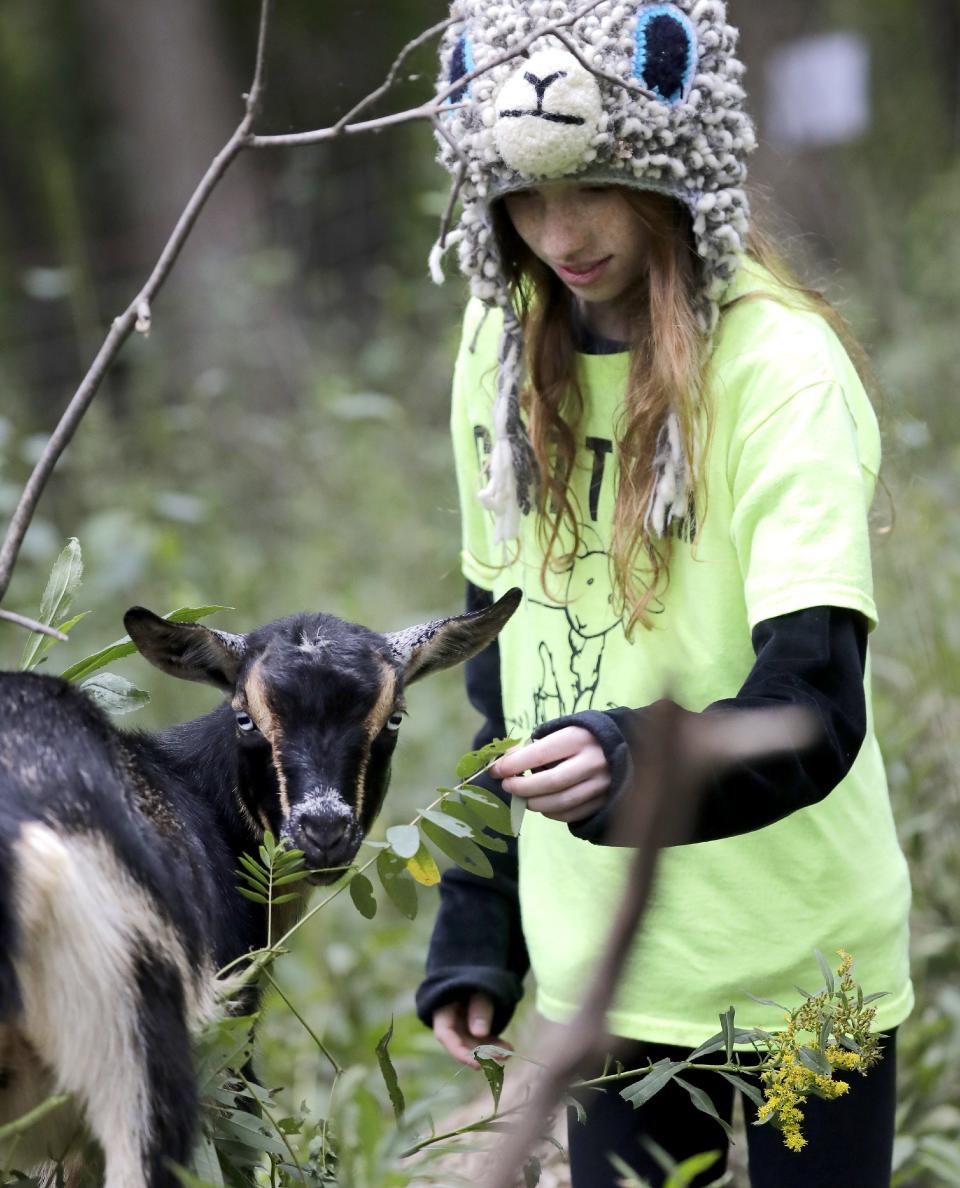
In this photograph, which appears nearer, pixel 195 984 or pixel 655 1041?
pixel 195 984

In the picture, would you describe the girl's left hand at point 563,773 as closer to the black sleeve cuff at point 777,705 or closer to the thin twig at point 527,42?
the black sleeve cuff at point 777,705

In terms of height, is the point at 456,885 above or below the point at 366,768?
below

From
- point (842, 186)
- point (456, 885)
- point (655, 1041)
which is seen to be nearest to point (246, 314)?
point (842, 186)

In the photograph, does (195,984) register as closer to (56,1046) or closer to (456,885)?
(56,1046)

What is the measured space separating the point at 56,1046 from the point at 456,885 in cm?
141

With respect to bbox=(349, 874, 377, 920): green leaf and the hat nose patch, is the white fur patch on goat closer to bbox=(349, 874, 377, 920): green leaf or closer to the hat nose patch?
bbox=(349, 874, 377, 920): green leaf

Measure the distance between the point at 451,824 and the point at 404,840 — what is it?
0.10m

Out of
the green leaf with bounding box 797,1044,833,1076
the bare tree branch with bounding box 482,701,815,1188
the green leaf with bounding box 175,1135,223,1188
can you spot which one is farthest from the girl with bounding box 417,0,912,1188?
the bare tree branch with bounding box 482,701,815,1188

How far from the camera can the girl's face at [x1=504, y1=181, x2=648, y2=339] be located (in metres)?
2.92

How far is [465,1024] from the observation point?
342 centimetres

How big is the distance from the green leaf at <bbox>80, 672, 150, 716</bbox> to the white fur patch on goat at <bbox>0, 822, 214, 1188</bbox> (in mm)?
672

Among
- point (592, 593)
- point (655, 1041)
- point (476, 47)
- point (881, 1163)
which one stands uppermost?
point (476, 47)

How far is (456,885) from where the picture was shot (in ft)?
11.5

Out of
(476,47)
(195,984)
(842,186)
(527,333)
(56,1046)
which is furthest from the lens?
(842,186)
